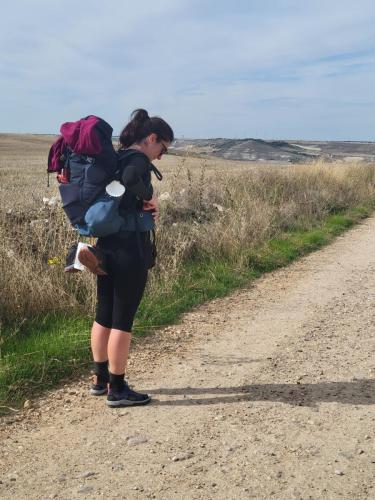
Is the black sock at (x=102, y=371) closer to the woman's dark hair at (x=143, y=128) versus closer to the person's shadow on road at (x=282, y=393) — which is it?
the person's shadow on road at (x=282, y=393)

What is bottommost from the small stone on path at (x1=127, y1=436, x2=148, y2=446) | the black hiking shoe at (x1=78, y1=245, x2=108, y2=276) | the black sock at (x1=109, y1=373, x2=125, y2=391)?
the small stone on path at (x1=127, y1=436, x2=148, y2=446)

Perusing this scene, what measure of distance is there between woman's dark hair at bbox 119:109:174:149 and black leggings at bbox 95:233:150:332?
669mm

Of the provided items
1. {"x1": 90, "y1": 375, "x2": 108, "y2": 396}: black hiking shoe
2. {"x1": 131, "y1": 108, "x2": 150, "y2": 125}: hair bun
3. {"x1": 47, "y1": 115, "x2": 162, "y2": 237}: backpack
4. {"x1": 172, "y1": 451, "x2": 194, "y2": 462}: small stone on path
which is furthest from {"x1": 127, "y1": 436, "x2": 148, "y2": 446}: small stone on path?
{"x1": 131, "y1": 108, "x2": 150, "y2": 125}: hair bun

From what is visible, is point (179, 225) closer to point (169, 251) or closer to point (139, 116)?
point (169, 251)

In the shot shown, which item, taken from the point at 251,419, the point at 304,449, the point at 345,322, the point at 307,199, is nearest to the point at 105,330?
the point at 251,419

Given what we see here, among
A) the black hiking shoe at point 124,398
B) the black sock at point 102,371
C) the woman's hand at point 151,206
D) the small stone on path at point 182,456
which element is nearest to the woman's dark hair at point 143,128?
the woman's hand at point 151,206

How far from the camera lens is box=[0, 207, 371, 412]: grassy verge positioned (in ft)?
13.4

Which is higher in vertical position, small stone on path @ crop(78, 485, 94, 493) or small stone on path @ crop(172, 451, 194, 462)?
Answer: small stone on path @ crop(172, 451, 194, 462)

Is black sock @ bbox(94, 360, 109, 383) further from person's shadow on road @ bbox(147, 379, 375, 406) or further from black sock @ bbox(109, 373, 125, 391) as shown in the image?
person's shadow on road @ bbox(147, 379, 375, 406)

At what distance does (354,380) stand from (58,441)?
2.32m

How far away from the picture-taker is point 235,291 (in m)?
6.94

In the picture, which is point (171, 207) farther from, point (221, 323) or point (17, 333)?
point (17, 333)

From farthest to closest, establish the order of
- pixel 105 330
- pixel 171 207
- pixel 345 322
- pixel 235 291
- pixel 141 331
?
1. pixel 171 207
2. pixel 235 291
3. pixel 345 322
4. pixel 141 331
5. pixel 105 330

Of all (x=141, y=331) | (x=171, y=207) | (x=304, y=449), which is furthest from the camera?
(x=171, y=207)
